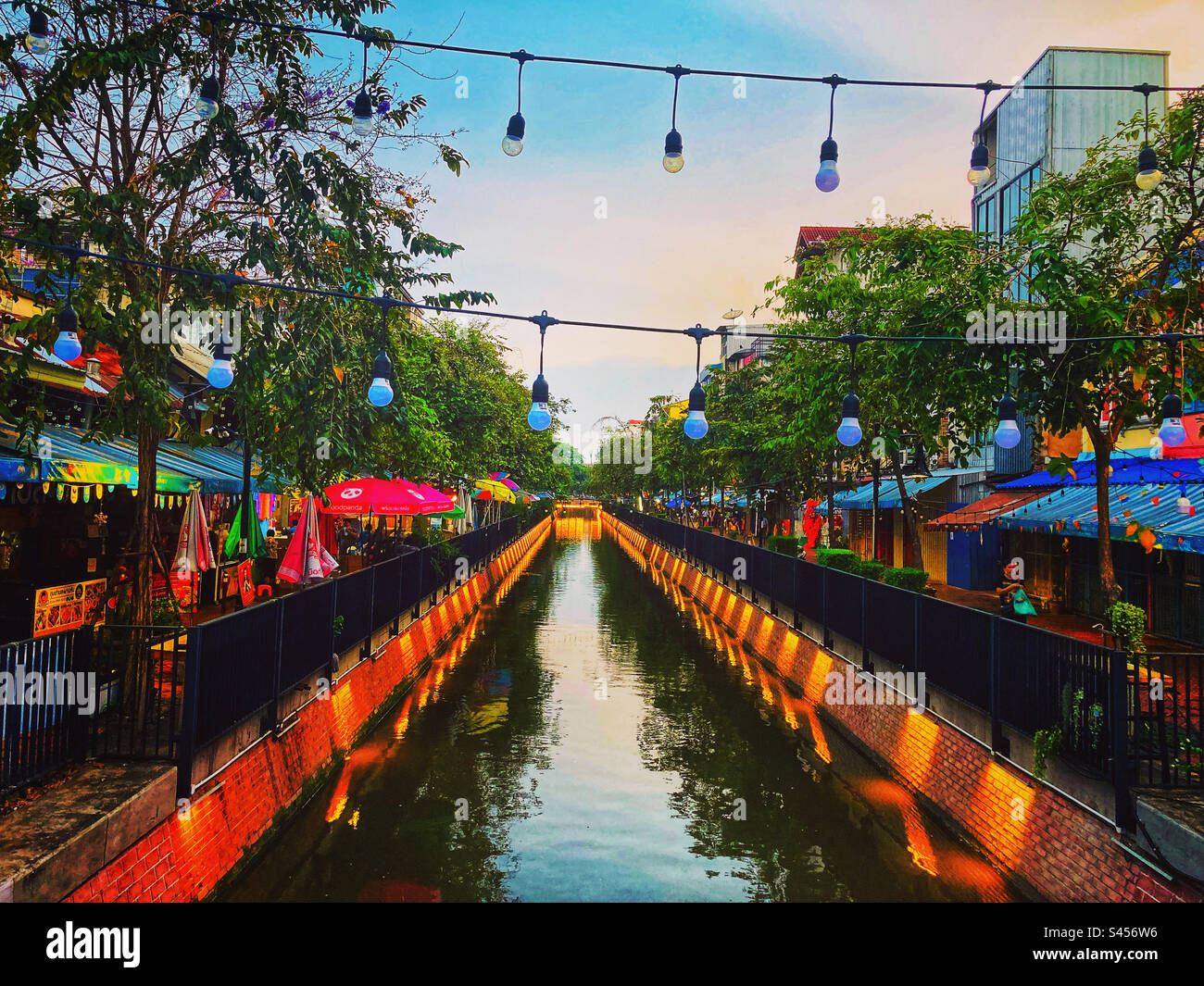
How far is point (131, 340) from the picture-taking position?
8.23 m

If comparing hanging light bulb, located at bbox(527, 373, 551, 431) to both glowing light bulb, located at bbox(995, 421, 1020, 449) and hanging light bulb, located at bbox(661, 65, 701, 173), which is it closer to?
hanging light bulb, located at bbox(661, 65, 701, 173)

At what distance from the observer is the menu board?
10.8m

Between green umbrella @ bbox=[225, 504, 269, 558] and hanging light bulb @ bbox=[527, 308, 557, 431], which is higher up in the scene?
hanging light bulb @ bbox=[527, 308, 557, 431]

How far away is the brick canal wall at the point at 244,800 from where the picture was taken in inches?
227

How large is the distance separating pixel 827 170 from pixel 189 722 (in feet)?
25.0

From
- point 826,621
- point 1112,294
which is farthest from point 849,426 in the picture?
point 826,621

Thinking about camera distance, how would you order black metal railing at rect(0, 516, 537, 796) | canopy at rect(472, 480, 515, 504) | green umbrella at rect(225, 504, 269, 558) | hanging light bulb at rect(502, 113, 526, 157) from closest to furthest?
black metal railing at rect(0, 516, 537, 796), hanging light bulb at rect(502, 113, 526, 157), green umbrella at rect(225, 504, 269, 558), canopy at rect(472, 480, 515, 504)

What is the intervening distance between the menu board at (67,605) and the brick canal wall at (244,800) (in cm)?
351

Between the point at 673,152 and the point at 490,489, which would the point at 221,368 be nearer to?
the point at 673,152

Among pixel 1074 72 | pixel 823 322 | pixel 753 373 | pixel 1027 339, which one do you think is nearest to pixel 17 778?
pixel 1027 339

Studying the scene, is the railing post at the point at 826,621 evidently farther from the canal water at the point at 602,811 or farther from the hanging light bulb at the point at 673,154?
the hanging light bulb at the point at 673,154

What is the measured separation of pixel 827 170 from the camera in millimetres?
7594
